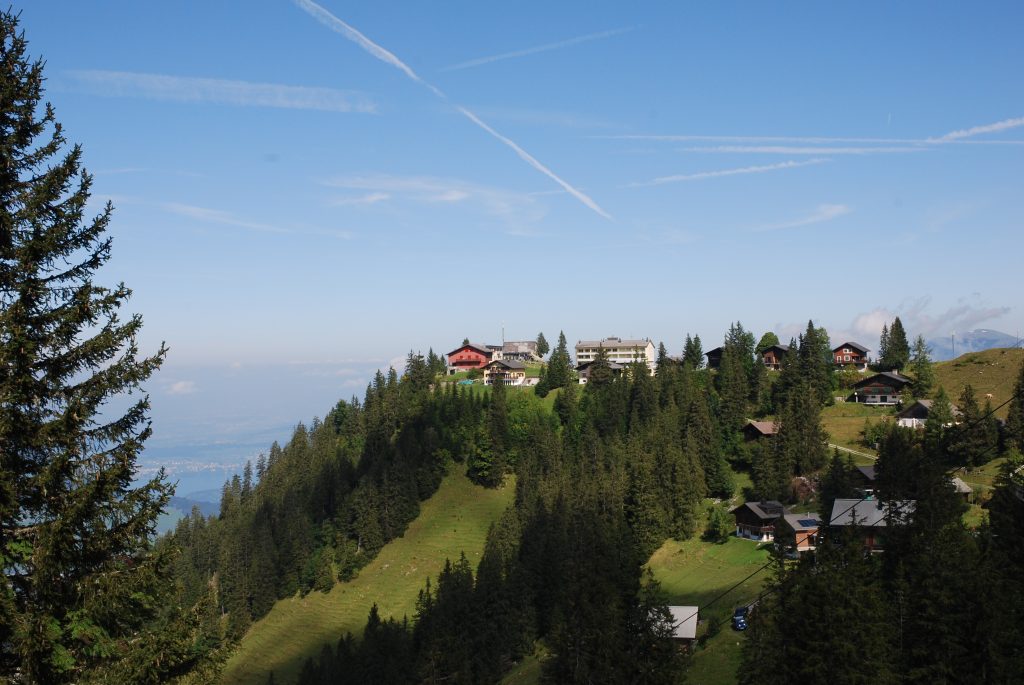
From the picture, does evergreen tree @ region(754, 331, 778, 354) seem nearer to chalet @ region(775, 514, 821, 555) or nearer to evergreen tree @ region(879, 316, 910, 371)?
evergreen tree @ region(879, 316, 910, 371)

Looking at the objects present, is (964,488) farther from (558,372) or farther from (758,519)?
(558,372)

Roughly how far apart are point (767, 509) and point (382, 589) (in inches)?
2227

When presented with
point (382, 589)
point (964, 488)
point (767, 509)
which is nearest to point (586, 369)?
point (382, 589)

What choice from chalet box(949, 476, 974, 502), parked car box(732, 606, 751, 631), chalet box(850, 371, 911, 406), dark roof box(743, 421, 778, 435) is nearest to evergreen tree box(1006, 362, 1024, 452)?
chalet box(949, 476, 974, 502)

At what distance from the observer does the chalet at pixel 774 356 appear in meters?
157

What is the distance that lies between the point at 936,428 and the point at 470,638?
219 ft

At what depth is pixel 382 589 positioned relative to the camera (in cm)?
10844

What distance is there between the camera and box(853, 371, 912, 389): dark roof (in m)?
124

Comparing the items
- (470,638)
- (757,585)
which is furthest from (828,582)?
(470,638)

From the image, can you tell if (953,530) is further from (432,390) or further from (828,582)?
(432,390)

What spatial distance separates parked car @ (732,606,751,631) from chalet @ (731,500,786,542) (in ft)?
91.8

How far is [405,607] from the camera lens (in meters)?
101

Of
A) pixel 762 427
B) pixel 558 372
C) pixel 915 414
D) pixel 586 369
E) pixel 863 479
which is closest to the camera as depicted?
pixel 863 479

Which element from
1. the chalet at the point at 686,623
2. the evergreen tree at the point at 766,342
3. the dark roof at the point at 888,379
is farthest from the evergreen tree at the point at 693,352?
the chalet at the point at 686,623
